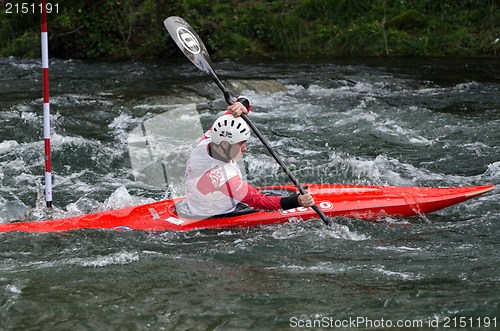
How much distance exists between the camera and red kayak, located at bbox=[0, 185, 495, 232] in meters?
4.46

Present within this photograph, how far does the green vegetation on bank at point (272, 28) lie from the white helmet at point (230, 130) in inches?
386

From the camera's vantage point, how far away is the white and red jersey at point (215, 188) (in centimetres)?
407

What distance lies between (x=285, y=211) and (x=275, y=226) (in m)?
0.18

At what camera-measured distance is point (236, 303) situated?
299cm

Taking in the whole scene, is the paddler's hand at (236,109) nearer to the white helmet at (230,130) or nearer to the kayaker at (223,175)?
the kayaker at (223,175)

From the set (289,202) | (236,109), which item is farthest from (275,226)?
(236,109)

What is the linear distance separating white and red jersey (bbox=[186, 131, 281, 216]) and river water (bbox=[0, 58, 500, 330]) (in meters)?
0.25

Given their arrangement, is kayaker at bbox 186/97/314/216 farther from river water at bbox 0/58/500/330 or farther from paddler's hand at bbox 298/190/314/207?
river water at bbox 0/58/500/330

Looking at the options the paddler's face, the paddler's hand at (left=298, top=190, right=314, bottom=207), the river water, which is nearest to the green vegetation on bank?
the river water

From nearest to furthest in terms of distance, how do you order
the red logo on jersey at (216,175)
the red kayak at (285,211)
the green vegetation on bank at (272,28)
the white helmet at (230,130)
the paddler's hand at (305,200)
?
the white helmet at (230,130)
the red logo on jersey at (216,175)
the paddler's hand at (305,200)
the red kayak at (285,211)
the green vegetation on bank at (272,28)

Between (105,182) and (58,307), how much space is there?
317cm

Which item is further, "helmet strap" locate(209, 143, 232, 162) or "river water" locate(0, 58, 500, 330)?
"helmet strap" locate(209, 143, 232, 162)

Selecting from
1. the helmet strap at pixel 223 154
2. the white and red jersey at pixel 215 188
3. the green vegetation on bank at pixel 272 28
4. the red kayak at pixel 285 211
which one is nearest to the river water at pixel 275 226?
the red kayak at pixel 285 211

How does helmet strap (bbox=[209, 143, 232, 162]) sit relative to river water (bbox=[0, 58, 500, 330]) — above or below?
above
